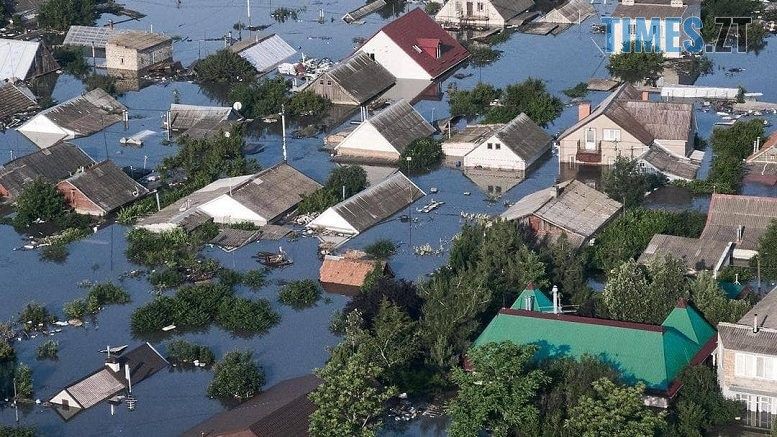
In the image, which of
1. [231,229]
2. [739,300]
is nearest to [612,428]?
[739,300]

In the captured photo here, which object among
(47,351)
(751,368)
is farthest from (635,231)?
(47,351)

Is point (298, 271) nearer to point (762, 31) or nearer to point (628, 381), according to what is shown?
point (628, 381)

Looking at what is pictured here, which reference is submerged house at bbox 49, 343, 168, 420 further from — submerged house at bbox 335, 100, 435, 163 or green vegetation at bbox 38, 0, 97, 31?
green vegetation at bbox 38, 0, 97, 31

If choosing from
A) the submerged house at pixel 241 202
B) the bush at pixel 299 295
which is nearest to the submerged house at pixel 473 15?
the submerged house at pixel 241 202

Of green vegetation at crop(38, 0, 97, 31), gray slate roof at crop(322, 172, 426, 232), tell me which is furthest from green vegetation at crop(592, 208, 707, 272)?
green vegetation at crop(38, 0, 97, 31)

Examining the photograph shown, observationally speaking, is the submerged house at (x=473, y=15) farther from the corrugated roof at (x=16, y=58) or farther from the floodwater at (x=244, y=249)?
the corrugated roof at (x=16, y=58)

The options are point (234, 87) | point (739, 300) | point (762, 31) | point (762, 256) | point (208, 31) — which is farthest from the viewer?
point (208, 31)
